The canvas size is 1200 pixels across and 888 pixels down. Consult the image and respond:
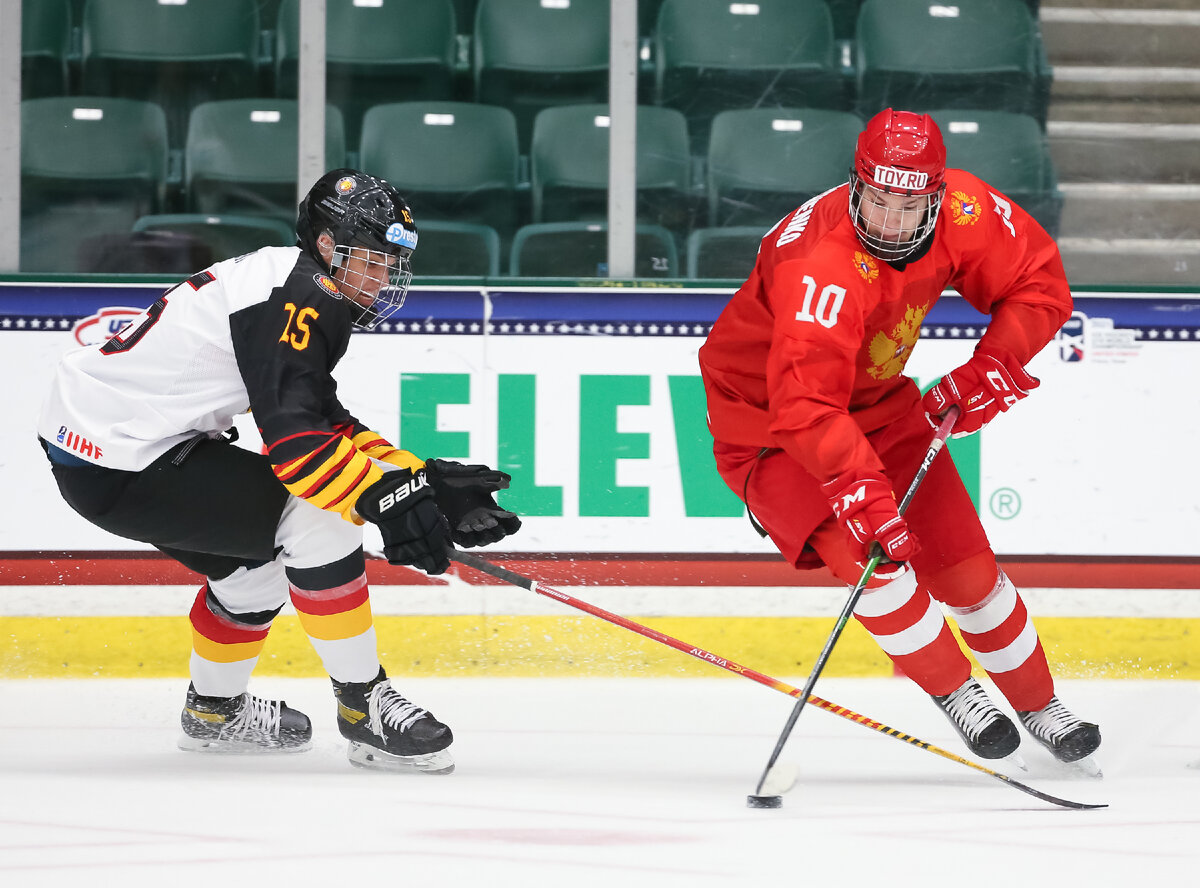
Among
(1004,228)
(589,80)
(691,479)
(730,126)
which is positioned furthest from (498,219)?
(1004,228)

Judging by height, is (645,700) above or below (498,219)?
below

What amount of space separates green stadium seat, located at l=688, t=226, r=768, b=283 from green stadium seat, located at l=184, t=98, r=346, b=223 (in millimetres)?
993

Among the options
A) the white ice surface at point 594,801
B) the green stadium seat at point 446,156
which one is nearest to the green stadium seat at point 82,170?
the green stadium seat at point 446,156

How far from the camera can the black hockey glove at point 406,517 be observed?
7.09ft

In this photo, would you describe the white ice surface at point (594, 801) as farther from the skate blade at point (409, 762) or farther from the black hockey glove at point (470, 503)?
the black hockey glove at point (470, 503)

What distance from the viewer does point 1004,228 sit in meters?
2.43

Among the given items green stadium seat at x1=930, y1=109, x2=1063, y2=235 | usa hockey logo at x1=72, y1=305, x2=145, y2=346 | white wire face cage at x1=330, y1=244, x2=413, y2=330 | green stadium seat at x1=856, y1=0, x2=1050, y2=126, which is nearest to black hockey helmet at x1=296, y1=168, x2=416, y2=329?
white wire face cage at x1=330, y1=244, x2=413, y2=330

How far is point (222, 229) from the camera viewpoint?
3.57 m

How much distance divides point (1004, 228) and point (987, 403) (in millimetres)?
330

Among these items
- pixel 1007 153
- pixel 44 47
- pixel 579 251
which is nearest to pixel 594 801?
pixel 579 251

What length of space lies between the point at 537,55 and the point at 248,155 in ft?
2.74

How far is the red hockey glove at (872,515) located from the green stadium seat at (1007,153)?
1.84 m

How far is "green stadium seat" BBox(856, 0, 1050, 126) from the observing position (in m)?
3.63

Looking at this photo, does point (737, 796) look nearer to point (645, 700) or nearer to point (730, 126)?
point (645, 700)
